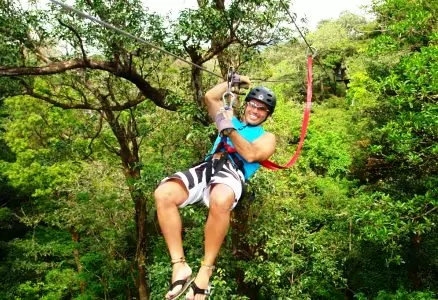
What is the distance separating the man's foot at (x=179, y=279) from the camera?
241cm

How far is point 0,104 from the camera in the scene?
15789 millimetres

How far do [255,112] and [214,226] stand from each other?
784mm

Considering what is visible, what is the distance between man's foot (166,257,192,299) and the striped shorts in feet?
1.08

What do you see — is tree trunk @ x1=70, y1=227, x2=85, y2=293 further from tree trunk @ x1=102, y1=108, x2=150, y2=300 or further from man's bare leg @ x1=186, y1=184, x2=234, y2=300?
man's bare leg @ x1=186, y1=184, x2=234, y2=300

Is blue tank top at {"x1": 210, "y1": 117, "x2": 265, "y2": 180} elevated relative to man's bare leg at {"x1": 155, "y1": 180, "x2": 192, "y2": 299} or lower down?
elevated

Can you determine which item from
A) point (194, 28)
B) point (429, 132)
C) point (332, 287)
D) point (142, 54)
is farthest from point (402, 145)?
point (332, 287)

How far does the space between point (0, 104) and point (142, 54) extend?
440 inches

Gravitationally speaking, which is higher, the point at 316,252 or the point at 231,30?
the point at 231,30

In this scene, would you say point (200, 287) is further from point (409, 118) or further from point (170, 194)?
point (409, 118)

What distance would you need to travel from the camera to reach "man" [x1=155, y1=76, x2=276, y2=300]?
8.09 feet

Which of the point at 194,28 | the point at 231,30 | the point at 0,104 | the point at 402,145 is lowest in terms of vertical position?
the point at 402,145

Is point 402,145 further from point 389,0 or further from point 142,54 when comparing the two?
point 142,54

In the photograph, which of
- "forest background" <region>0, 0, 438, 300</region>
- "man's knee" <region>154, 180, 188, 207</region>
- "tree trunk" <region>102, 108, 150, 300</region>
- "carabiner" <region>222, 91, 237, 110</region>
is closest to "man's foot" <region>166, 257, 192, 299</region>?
"man's knee" <region>154, 180, 188, 207</region>

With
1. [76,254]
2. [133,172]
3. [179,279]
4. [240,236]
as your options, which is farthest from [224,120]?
[76,254]
